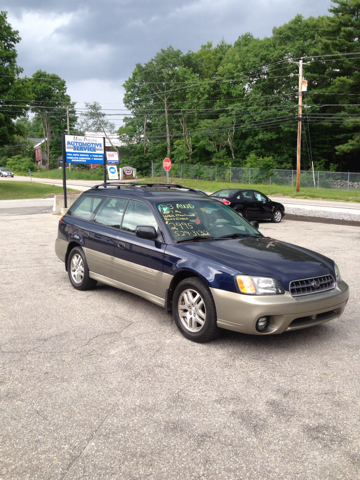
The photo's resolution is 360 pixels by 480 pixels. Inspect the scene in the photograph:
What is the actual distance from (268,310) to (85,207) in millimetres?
3784

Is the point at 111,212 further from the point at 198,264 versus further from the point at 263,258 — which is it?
the point at 263,258

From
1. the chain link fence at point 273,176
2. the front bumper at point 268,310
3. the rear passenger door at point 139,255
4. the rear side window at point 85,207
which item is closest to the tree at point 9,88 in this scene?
the chain link fence at point 273,176

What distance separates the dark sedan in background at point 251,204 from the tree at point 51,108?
226 feet

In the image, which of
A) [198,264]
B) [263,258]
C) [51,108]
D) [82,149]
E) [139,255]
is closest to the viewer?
[198,264]

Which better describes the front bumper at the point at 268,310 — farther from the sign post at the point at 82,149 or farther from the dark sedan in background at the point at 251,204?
the sign post at the point at 82,149

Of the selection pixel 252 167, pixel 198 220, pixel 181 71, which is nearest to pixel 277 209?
pixel 198 220

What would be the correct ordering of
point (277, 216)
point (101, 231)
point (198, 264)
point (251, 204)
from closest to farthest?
point (198, 264) < point (101, 231) < point (251, 204) < point (277, 216)

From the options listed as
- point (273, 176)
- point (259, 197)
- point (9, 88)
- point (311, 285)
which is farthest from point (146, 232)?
point (273, 176)

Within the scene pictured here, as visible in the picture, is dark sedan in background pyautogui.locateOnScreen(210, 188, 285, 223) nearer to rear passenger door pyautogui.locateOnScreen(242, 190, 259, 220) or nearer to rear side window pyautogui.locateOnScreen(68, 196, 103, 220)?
rear passenger door pyautogui.locateOnScreen(242, 190, 259, 220)

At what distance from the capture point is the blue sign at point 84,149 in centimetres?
1952

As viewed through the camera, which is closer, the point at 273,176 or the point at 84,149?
the point at 84,149

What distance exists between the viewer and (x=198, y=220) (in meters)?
5.45

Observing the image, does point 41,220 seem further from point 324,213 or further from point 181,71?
point 181,71

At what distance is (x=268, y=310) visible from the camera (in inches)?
158
